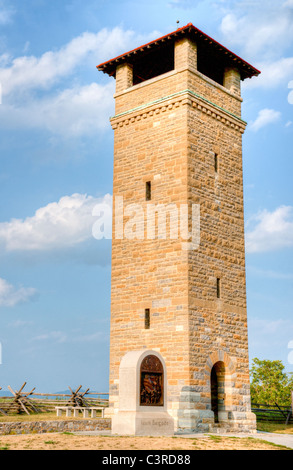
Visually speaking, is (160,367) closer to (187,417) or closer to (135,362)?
(135,362)

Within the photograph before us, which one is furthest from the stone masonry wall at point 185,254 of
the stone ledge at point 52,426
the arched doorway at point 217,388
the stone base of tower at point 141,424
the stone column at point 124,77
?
the stone base of tower at point 141,424

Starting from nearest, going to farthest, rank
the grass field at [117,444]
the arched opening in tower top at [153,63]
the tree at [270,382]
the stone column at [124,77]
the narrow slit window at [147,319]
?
the grass field at [117,444], the narrow slit window at [147,319], the stone column at [124,77], the arched opening in tower top at [153,63], the tree at [270,382]

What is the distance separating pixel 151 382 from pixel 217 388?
5.54 meters

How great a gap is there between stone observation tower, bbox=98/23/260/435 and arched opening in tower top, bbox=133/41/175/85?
0.30 m

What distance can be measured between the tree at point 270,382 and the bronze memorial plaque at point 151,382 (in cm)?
2665

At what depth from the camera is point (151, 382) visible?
1515 centimetres

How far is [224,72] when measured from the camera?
23.8 metres

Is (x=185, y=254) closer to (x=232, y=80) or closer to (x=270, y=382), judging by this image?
(x=232, y=80)

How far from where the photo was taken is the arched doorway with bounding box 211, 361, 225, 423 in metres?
19.7

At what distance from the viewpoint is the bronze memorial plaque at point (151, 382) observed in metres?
14.9

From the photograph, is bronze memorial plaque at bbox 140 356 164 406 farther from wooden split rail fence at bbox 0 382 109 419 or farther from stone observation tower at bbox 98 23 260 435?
wooden split rail fence at bbox 0 382 109 419

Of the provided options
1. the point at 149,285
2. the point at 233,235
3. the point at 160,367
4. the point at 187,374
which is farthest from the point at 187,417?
the point at 233,235

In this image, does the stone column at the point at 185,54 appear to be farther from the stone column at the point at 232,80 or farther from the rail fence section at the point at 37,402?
the rail fence section at the point at 37,402

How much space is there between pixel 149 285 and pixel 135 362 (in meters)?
5.21
